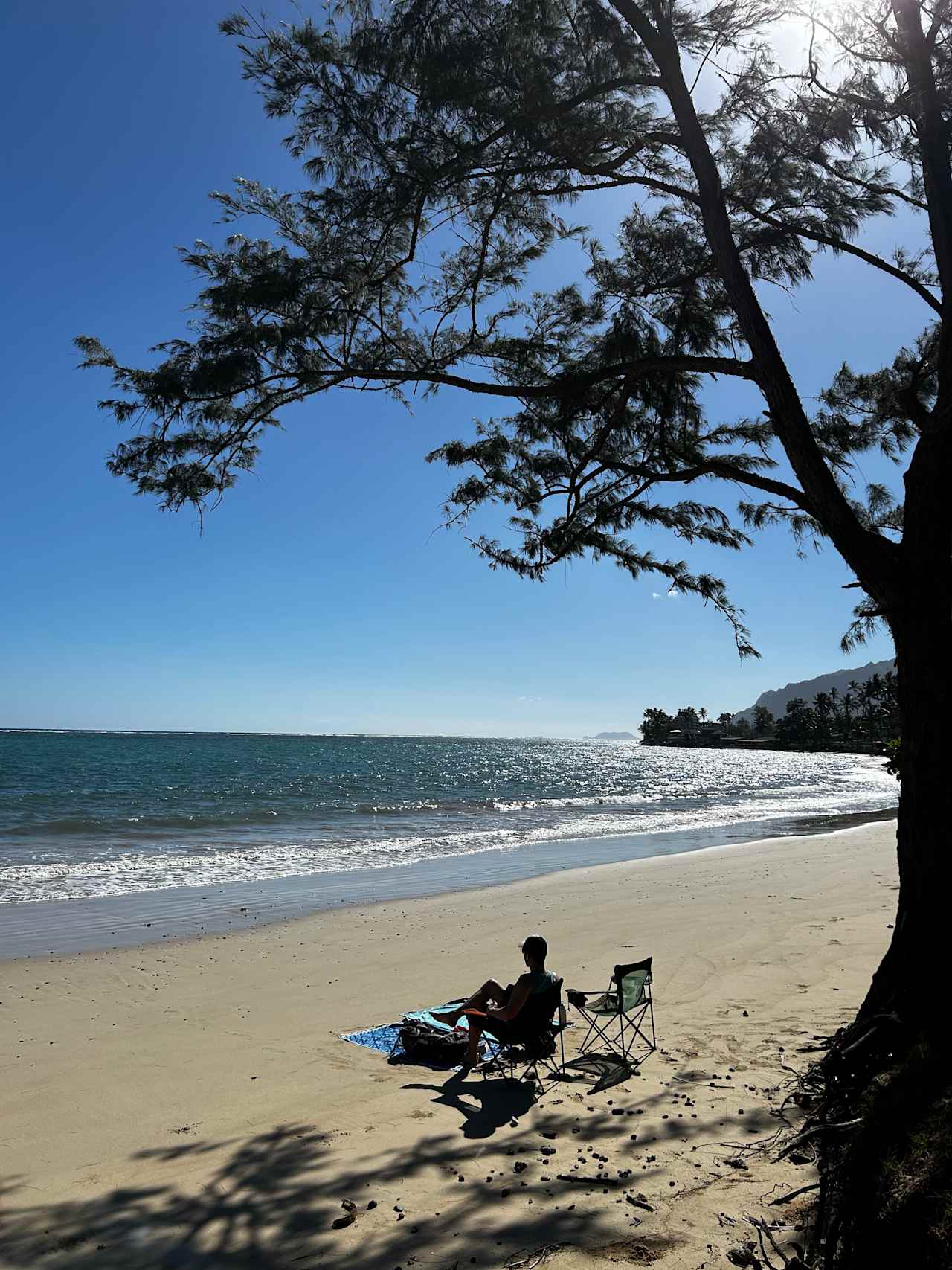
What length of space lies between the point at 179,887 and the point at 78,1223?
10.0m

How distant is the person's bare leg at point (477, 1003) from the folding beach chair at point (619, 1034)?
0.50 m

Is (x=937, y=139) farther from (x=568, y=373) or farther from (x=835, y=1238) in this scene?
(x=835, y=1238)

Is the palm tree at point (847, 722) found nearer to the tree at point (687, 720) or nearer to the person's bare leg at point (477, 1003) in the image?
the tree at point (687, 720)

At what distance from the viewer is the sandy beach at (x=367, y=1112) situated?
3.24m

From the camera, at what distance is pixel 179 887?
42.3ft

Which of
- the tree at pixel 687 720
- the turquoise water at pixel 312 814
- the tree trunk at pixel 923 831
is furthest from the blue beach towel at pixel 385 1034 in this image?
the tree at pixel 687 720

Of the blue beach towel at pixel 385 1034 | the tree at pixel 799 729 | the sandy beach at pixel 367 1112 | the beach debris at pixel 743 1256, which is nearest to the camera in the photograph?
the beach debris at pixel 743 1256

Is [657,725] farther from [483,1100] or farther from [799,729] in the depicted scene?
[483,1100]

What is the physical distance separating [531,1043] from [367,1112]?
1.17 m

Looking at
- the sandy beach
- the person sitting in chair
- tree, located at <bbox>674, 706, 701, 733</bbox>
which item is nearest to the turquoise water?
the sandy beach

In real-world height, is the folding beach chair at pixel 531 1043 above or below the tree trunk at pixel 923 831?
below

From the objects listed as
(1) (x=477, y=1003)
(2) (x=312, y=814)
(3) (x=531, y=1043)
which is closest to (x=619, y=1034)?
(3) (x=531, y=1043)

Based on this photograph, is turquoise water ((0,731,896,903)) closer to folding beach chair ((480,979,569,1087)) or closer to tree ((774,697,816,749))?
folding beach chair ((480,979,569,1087))

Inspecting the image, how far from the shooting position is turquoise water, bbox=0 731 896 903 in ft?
50.0
